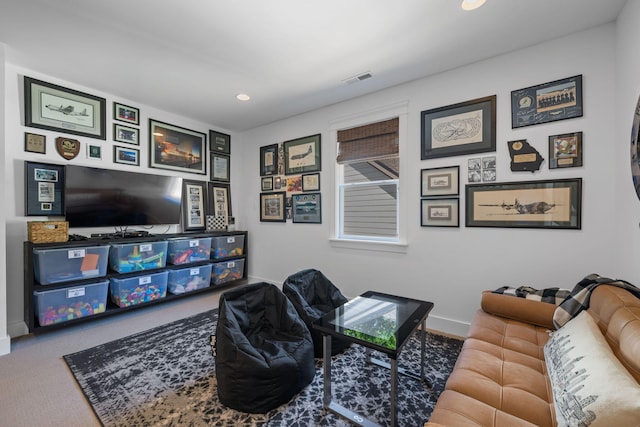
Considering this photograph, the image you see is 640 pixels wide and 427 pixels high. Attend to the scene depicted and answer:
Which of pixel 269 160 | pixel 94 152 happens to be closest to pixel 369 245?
pixel 269 160

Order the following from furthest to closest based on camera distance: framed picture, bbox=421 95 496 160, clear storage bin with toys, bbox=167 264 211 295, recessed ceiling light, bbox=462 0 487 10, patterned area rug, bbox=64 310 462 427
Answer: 1. clear storage bin with toys, bbox=167 264 211 295
2. framed picture, bbox=421 95 496 160
3. recessed ceiling light, bbox=462 0 487 10
4. patterned area rug, bbox=64 310 462 427

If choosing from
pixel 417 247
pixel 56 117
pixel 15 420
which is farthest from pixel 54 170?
pixel 417 247

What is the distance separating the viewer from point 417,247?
282 cm

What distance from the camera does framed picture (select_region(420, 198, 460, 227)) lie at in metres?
2.60

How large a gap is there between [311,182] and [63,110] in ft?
9.26


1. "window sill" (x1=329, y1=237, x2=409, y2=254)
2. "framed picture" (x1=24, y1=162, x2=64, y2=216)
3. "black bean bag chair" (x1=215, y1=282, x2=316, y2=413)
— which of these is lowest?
"black bean bag chair" (x1=215, y1=282, x2=316, y2=413)

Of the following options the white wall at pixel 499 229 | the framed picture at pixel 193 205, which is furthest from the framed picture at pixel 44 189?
the white wall at pixel 499 229

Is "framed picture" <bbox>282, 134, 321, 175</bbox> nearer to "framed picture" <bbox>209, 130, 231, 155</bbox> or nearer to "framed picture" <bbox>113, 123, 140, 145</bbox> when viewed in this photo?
"framed picture" <bbox>209, 130, 231, 155</bbox>

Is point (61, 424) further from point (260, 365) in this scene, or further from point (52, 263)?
point (52, 263)

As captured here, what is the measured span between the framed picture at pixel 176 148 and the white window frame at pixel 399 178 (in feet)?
6.87

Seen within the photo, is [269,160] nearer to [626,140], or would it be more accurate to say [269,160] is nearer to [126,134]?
[126,134]

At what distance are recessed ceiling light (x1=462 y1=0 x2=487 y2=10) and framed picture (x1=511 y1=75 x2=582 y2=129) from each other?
0.88 metres

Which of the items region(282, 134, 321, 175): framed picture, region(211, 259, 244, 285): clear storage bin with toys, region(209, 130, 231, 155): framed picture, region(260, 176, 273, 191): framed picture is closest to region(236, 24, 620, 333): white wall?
region(282, 134, 321, 175): framed picture

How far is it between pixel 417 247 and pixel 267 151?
2.66 meters
